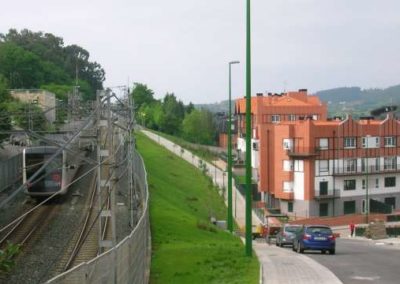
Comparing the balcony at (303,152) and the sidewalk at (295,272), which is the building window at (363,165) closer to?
the balcony at (303,152)

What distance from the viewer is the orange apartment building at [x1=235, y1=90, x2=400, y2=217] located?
76938mm

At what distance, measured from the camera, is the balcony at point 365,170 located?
78894mm

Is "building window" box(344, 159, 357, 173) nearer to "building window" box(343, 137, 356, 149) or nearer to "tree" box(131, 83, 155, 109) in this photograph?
"building window" box(343, 137, 356, 149)

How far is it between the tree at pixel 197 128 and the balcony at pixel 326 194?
2712 inches

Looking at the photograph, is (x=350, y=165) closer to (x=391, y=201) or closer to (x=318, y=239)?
(x=391, y=201)

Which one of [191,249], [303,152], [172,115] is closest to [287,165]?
[303,152]

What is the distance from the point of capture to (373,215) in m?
75.6

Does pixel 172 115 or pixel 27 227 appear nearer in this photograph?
pixel 27 227

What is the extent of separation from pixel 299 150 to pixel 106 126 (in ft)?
199

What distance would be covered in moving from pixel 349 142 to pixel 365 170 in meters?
3.89

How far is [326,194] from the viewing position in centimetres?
7688

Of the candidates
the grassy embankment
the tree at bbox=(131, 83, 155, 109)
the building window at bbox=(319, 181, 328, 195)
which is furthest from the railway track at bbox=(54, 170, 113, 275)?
the tree at bbox=(131, 83, 155, 109)

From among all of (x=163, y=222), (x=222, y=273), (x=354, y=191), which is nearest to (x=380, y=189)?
(x=354, y=191)

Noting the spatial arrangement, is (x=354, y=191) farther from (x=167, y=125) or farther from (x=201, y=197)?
(x=167, y=125)
